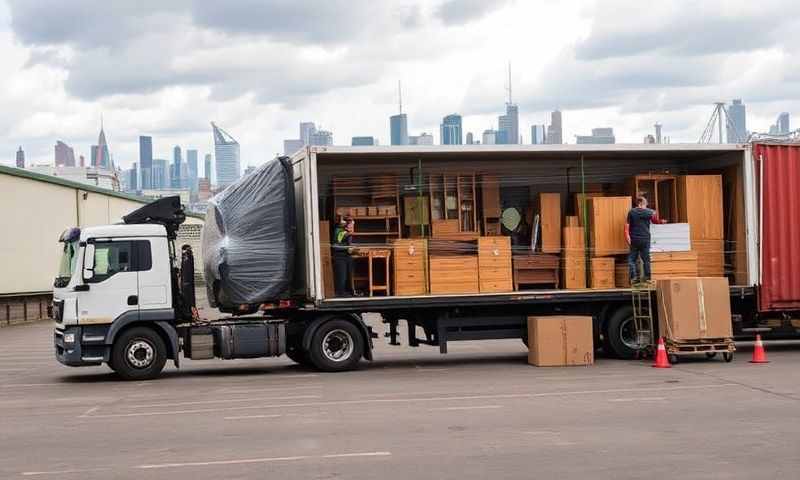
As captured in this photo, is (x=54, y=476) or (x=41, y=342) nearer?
(x=54, y=476)

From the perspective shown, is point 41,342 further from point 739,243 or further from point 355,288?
point 739,243

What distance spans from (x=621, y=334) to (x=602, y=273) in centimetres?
113

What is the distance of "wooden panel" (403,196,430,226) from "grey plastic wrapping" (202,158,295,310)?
6.70ft

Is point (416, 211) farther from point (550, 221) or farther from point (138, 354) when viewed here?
point (138, 354)

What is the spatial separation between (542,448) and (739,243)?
1032 centimetres

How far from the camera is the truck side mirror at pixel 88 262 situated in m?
16.9

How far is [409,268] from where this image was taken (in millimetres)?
17984

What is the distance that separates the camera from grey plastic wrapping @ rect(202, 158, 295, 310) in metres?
17.6

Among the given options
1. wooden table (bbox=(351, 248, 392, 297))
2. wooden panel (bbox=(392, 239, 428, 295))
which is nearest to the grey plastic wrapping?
wooden table (bbox=(351, 248, 392, 297))

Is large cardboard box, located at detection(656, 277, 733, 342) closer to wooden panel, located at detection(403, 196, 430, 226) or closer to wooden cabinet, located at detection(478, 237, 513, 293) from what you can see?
wooden cabinet, located at detection(478, 237, 513, 293)

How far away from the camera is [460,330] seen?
18328 millimetres

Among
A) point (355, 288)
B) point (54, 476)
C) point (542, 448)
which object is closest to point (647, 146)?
point (355, 288)

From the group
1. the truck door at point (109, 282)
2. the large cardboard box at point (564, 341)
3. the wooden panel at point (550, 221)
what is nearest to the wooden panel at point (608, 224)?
the wooden panel at point (550, 221)

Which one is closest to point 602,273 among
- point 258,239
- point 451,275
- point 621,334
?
point 621,334
